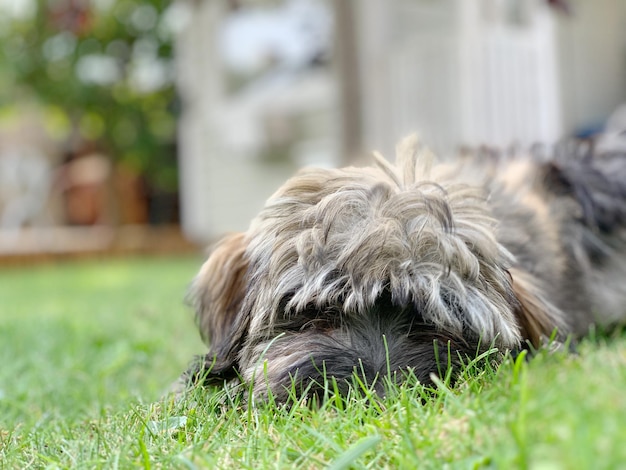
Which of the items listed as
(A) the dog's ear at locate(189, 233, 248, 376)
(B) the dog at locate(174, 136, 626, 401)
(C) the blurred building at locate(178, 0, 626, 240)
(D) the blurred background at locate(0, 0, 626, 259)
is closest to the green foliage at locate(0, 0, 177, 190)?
(D) the blurred background at locate(0, 0, 626, 259)

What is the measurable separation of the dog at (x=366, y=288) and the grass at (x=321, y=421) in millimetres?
126

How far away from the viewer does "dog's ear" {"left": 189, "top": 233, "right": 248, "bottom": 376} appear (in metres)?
2.89

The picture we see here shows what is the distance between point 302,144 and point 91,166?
33.8ft

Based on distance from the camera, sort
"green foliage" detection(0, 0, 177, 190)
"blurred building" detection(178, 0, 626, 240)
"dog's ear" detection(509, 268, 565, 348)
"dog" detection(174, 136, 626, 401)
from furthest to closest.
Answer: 1. "green foliage" detection(0, 0, 177, 190)
2. "blurred building" detection(178, 0, 626, 240)
3. "dog's ear" detection(509, 268, 565, 348)
4. "dog" detection(174, 136, 626, 401)

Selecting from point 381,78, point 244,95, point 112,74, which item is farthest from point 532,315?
point 112,74

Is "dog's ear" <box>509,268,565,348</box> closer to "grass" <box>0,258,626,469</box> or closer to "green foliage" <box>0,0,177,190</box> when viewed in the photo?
"grass" <box>0,258,626,469</box>

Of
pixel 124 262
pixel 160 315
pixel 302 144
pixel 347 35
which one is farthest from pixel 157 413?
pixel 124 262

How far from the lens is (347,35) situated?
7.28m

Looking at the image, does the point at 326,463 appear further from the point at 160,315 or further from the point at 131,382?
the point at 160,315

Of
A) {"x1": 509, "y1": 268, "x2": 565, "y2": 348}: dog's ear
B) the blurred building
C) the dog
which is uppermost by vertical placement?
the blurred building

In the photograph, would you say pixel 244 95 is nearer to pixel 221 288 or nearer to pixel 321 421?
pixel 221 288

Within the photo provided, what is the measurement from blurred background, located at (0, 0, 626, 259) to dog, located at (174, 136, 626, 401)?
2038 mm

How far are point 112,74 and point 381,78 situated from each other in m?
10.8

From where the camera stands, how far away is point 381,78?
912cm
